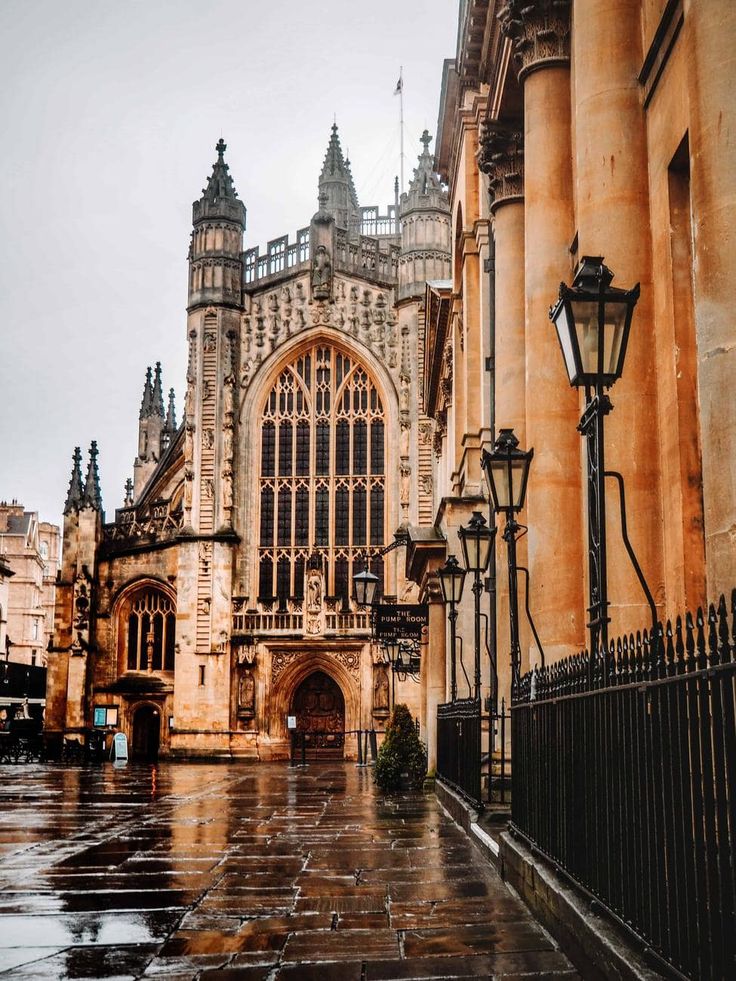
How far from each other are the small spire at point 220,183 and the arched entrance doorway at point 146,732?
18590 millimetres

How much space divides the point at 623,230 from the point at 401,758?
10.9 m

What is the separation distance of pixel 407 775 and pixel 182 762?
67.9 feet

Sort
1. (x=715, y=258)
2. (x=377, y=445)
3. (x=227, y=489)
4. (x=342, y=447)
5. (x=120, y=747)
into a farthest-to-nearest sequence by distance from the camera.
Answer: (x=342, y=447) < (x=377, y=445) < (x=227, y=489) < (x=120, y=747) < (x=715, y=258)

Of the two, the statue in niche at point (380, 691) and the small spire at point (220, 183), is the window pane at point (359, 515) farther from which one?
the small spire at point (220, 183)

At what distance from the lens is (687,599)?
805 centimetres

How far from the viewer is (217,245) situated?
41.8 meters

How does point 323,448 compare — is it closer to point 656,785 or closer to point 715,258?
point 715,258

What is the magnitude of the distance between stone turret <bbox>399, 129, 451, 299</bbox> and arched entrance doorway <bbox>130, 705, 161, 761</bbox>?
56.4 ft

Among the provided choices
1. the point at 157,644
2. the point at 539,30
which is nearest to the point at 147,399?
the point at 157,644

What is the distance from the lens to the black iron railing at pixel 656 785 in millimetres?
3580

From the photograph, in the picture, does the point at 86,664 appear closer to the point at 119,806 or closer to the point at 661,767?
the point at 119,806

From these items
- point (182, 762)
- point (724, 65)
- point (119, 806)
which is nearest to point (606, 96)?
point (724, 65)

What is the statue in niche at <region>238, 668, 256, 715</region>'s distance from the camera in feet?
127


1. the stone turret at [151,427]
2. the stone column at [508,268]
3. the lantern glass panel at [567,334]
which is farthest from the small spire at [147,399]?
the lantern glass panel at [567,334]
